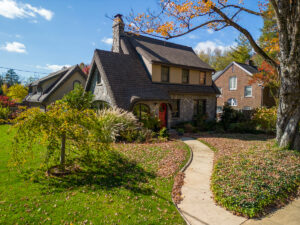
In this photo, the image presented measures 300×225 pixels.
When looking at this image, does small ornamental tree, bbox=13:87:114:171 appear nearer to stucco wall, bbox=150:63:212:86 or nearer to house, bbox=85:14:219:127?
house, bbox=85:14:219:127

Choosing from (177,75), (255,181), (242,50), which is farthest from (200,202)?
(242,50)

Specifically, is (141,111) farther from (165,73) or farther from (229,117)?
(229,117)

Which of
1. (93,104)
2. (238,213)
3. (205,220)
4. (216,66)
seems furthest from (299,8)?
(216,66)

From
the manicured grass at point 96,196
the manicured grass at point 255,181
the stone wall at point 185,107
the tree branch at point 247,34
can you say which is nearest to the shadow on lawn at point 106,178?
the manicured grass at point 96,196

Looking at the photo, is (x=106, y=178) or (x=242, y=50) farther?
(x=242, y=50)

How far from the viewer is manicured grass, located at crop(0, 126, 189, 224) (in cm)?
432

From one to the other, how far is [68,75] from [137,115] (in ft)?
45.5

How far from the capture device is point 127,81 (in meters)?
14.0

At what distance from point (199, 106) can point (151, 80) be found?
18.4ft

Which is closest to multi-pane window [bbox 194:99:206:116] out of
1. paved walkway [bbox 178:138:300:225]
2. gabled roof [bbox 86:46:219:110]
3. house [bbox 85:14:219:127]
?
house [bbox 85:14:219:127]

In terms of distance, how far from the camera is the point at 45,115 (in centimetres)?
581

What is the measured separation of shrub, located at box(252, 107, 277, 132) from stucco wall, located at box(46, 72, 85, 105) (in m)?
19.5

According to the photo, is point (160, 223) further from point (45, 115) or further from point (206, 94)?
point (206, 94)

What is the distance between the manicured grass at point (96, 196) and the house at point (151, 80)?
6.51 meters
